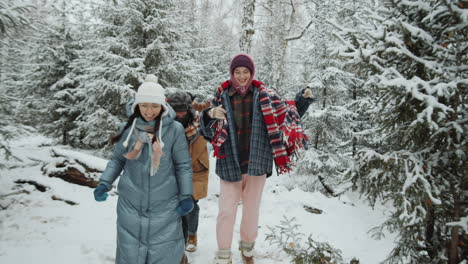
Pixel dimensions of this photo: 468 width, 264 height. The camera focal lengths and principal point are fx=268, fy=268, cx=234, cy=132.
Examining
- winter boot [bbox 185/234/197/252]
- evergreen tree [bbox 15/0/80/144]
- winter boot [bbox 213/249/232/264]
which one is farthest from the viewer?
evergreen tree [bbox 15/0/80/144]

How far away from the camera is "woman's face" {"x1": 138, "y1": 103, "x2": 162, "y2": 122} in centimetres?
258

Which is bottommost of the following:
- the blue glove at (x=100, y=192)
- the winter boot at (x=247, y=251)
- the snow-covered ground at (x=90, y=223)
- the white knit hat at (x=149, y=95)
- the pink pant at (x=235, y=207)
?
the snow-covered ground at (x=90, y=223)

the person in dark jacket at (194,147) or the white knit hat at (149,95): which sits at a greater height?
the white knit hat at (149,95)

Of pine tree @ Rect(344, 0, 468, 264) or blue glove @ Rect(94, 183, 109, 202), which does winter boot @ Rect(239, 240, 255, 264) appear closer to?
pine tree @ Rect(344, 0, 468, 264)

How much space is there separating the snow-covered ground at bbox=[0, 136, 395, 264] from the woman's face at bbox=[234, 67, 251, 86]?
2.01 meters

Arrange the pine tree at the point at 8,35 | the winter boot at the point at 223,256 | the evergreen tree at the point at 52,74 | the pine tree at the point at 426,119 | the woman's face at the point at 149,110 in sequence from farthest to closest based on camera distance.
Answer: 1. the evergreen tree at the point at 52,74
2. the pine tree at the point at 8,35
3. the winter boot at the point at 223,256
4. the woman's face at the point at 149,110
5. the pine tree at the point at 426,119

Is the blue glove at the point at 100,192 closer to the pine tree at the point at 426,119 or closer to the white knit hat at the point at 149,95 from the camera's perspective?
the white knit hat at the point at 149,95

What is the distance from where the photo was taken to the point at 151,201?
2.51 meters

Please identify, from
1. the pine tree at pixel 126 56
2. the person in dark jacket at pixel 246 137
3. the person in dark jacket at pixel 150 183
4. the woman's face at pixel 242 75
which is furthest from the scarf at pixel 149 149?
the pine tree at pixel 126 56

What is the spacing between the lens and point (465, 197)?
6.83ft

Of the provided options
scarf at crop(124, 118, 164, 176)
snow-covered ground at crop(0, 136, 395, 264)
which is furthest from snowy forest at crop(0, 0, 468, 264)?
scarf at crop(124, 118, 164, 176)

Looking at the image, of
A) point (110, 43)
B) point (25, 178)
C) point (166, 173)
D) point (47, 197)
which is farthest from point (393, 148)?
point (110, 43)

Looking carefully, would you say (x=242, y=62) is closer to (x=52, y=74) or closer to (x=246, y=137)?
(x=246, y=137)

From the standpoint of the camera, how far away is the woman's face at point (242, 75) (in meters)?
3.08
